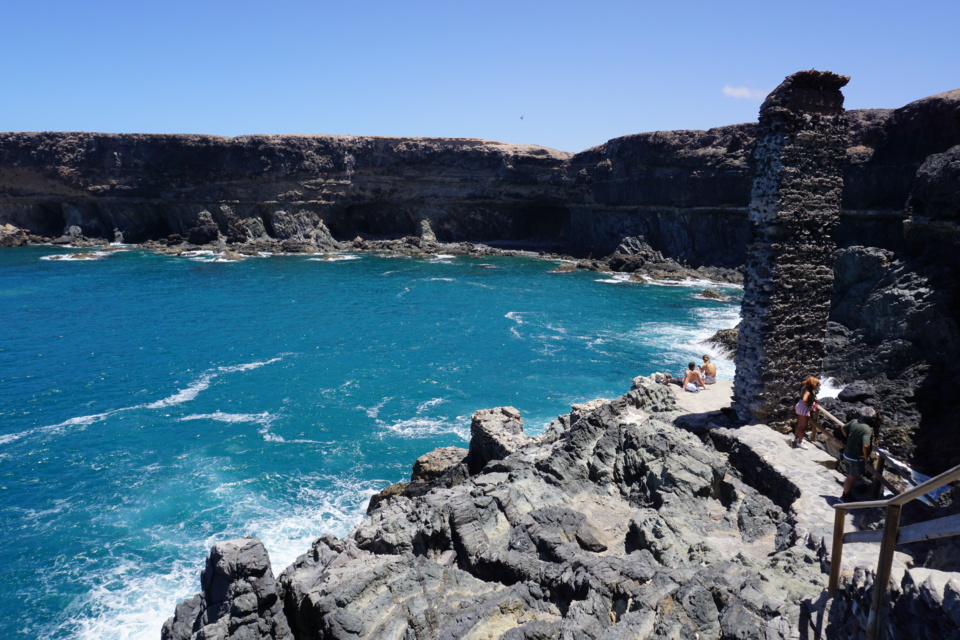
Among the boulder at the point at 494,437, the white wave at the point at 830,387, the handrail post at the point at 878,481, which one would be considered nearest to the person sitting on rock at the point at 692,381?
the boulder at the point at 494,437

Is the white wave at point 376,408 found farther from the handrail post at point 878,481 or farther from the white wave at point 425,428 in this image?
the handrail post at point 878,481

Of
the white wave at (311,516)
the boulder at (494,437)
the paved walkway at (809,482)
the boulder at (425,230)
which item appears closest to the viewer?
Answer: the paved walkway at (809,482)

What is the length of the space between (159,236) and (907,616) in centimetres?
8022

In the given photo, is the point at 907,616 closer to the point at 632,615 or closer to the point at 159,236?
the point at 632,615

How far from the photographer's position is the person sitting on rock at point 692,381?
1586 cm

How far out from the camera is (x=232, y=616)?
337 inches

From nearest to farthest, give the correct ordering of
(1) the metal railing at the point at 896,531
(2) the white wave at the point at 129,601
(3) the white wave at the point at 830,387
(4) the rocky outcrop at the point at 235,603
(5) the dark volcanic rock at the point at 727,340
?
(1) the metal railing at the point at 896,531
(4) the rocky outcrop at the point at 235,603
(2) the white wave at the point at 129,601
(3) the white wave at the point at 830,387
(5) the dark volcanic rock at the point at 727,340

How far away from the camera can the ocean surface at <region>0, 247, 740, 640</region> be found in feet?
49.3

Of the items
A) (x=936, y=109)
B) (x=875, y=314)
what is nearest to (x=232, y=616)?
(x=875, y=314)

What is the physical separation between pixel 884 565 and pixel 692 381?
38.6 feet

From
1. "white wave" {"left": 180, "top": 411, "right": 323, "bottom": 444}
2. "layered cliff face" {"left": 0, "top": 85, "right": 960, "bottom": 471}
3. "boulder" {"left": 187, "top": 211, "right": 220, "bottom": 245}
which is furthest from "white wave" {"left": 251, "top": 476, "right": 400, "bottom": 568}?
"boulder" {"left": 187, "top": 211, "right": 220, "bottom": 245}

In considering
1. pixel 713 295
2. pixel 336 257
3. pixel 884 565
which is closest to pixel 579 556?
pixel 884 565

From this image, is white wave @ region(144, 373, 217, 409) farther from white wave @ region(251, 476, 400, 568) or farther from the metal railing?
the metal railing

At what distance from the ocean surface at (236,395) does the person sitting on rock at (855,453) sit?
1116 centimetres
